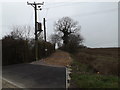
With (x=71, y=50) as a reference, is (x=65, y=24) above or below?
above

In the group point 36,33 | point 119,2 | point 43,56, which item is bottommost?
point 43,56

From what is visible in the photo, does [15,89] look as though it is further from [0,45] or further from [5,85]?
[0,45]

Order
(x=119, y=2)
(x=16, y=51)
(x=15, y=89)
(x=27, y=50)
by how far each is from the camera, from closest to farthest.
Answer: (x=15, y=89)
(x=119, y=2)
(x=16, y=51)
(x=27, y=50)

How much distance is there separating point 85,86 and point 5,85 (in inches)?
153

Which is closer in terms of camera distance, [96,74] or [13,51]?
[96,74]

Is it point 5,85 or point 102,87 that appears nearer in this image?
point 102,87

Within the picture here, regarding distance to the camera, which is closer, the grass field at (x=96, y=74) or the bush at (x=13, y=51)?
the grass field at (x=96, y=74)

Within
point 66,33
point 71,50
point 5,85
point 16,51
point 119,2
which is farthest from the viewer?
point 66,33

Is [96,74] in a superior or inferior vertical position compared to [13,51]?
inferior

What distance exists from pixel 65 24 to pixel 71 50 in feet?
74.9

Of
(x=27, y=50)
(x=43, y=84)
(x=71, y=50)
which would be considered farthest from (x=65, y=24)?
(x=43, y=84)

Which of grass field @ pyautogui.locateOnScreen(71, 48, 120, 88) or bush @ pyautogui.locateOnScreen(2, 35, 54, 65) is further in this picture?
bush @ pyautogui.locateOnScreen(2, 35, 54, 65)

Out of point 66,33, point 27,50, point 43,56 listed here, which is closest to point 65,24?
point 66,33

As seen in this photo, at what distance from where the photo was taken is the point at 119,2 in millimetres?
29578
